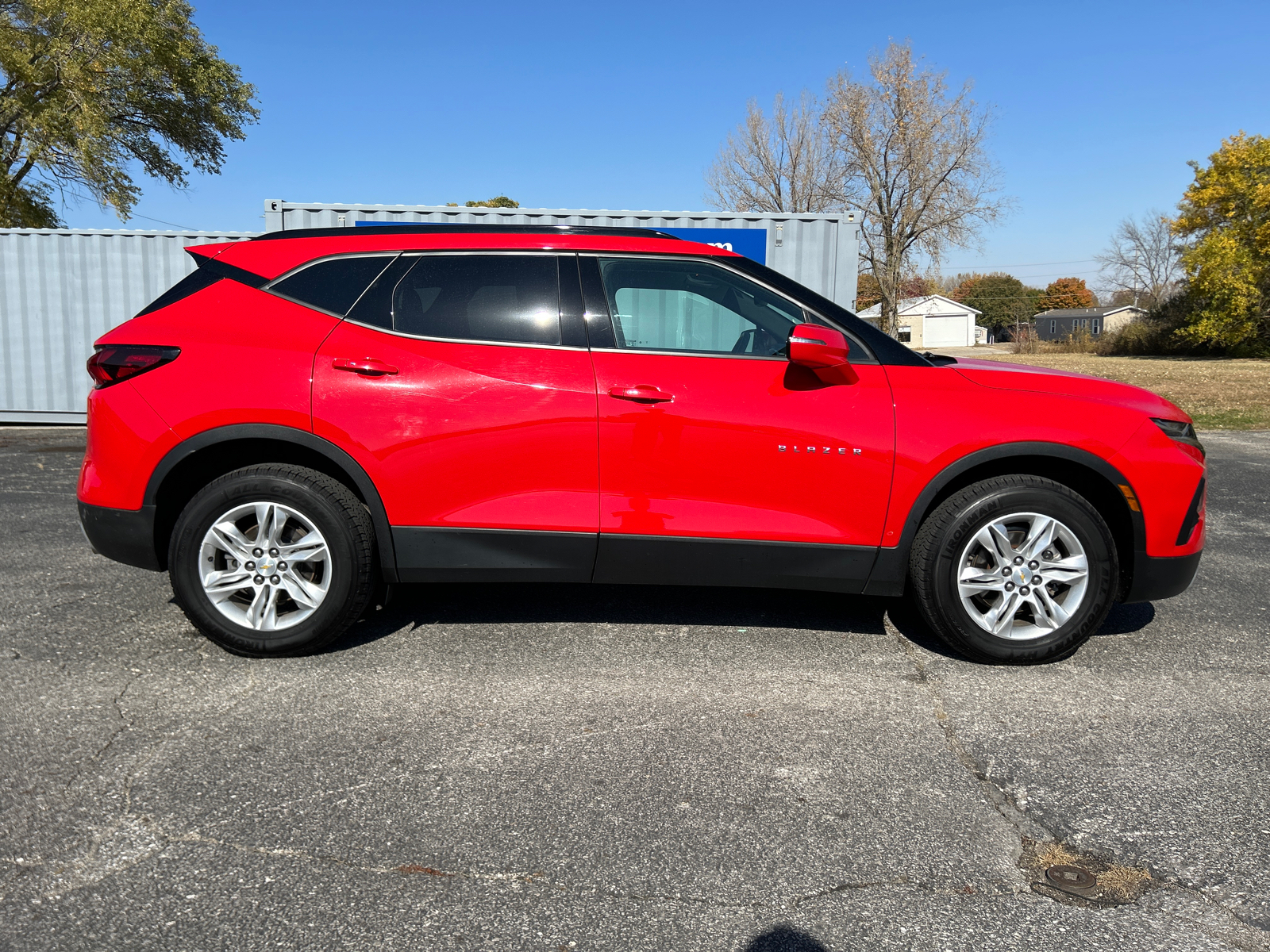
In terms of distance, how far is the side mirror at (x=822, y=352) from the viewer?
3578 mm

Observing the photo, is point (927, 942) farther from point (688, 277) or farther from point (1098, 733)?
point (688, 277)

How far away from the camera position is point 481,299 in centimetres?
384

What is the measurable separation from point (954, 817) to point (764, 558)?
1351 millimetres

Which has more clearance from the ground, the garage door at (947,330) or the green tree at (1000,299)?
the green tree at (1000,299)

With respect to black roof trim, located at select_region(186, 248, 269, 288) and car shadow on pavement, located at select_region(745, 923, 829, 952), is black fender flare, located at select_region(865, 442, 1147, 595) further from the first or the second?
black roof trim, located at select_region(186, 248, 269, 288)

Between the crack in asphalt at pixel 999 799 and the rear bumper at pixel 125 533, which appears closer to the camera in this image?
the crack in asphalt at pixel 999 799

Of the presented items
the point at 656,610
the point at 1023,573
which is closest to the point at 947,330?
the point at 656,610

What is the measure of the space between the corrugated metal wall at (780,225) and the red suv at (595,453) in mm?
8220

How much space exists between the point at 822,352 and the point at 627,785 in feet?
5.98

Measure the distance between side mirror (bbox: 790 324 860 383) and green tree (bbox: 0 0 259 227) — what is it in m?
28.0

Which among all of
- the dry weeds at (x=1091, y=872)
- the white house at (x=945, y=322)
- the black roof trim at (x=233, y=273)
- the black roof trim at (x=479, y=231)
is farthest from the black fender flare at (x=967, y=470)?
the white house at (x=945, y=322)

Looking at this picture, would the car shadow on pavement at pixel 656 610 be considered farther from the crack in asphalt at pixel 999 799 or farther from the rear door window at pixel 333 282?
the rear door window at pixel 333 282

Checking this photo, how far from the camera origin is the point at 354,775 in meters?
2.85

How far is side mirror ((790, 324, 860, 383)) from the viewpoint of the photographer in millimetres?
3578
